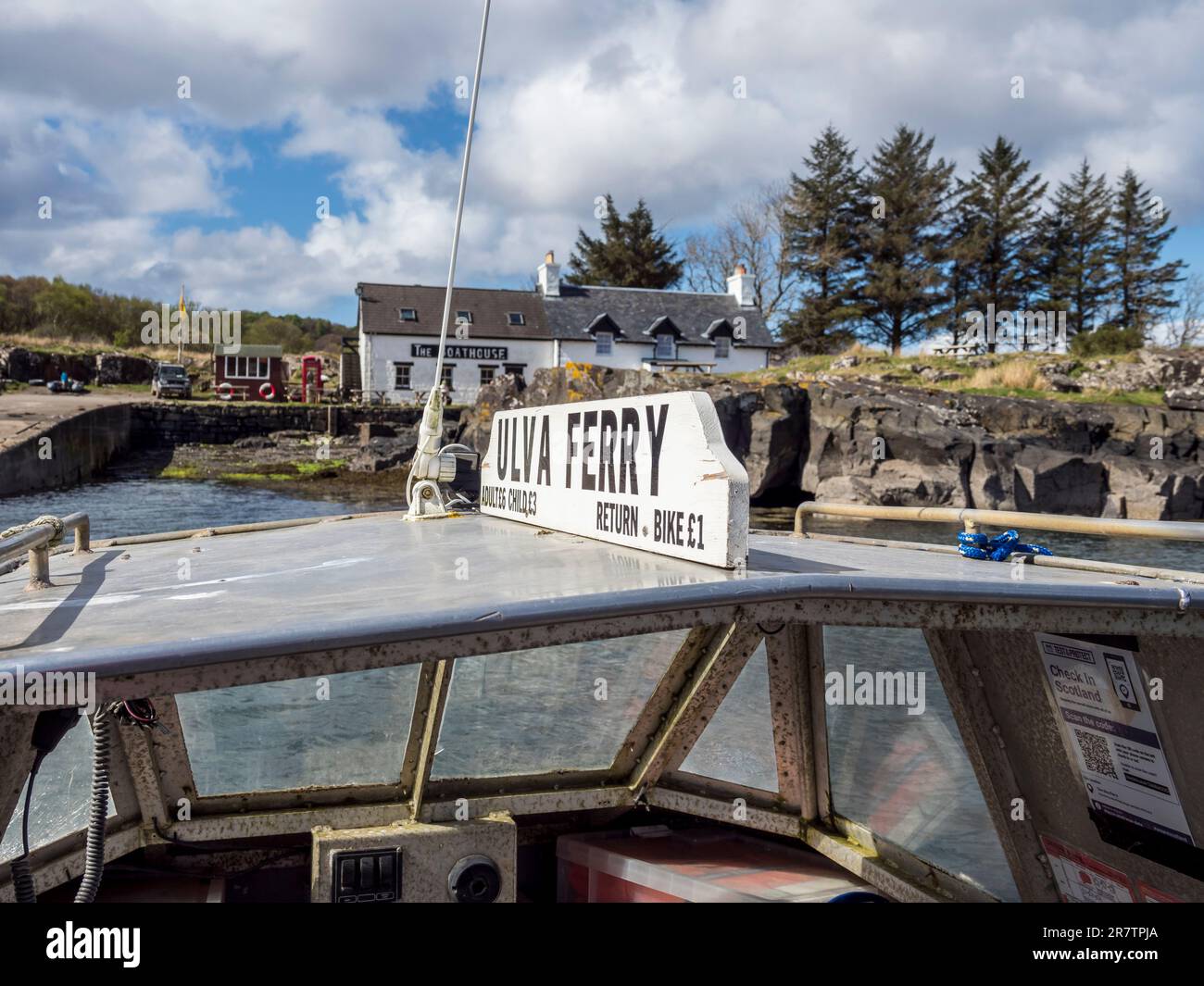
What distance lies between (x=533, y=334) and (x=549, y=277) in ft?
13.8

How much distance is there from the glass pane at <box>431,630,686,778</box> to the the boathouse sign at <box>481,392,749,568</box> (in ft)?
1.69

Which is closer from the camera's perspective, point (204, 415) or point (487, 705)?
point (487, 705)

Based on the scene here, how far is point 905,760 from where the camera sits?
359 centimetres

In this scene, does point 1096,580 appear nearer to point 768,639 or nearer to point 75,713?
point 768,639

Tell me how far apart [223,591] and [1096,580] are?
2.26 meters

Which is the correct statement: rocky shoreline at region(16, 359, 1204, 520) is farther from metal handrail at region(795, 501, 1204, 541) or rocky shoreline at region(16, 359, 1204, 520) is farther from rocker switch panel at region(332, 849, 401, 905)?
rocker switch panel at region(332, 849, 401, 905)

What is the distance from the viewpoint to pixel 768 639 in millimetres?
3527

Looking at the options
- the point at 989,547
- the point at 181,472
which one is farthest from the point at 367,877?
the point at 181,472

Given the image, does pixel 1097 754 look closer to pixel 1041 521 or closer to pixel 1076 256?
pixel 1041 521
